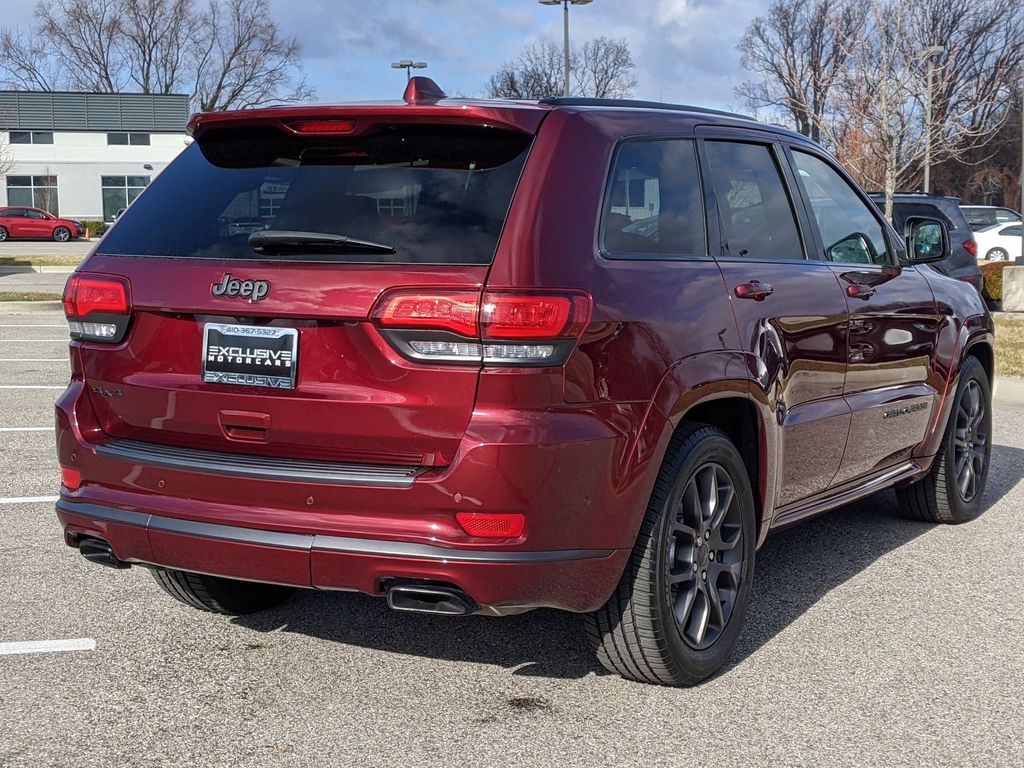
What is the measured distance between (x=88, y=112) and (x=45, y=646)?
69.0 metres

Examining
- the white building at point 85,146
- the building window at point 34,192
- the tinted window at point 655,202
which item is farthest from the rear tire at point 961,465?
the building window at point 34,192

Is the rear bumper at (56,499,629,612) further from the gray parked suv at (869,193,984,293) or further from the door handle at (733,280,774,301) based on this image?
the gray parked suv at (869,193,984,293)

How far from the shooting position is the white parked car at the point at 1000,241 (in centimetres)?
3259

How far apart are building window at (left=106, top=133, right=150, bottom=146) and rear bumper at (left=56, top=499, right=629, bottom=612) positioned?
67914 mm

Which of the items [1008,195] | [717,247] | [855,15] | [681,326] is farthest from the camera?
[1008,195]

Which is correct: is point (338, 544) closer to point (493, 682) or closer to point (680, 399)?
point (493, 682)

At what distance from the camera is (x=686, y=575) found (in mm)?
4113

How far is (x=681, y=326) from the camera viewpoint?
155 inches

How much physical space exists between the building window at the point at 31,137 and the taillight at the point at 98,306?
68.1 metres

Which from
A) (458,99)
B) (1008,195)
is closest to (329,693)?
(458,99)

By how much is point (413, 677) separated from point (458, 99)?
73.0 inches

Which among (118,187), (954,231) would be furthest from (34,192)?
(954,231)

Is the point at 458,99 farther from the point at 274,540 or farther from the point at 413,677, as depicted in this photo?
the point at 413,677

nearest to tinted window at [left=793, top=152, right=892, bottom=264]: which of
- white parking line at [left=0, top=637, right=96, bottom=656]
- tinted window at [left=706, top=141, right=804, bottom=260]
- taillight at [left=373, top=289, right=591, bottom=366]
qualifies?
tinted window at [left=706, top=141, right=804, bottom=260]
